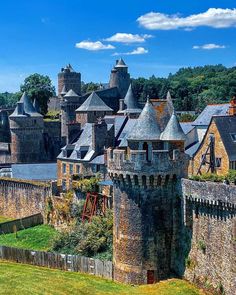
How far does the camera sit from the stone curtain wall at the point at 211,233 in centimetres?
2608

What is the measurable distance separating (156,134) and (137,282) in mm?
8042

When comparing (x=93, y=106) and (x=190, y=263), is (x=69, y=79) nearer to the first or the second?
(x=93, y=106)

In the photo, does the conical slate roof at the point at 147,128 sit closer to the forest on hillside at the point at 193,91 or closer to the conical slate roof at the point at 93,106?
the conical slate roof at the point at 93,106

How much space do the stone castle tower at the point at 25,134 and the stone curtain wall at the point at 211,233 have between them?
163ft

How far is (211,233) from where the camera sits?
2769 centimetres

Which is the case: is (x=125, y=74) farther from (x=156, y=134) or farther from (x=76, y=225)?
(x=156, y=134)

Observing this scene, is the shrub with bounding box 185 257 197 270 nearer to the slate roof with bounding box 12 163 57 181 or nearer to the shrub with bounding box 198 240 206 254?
the shrub with bounding box 198 240 206 254

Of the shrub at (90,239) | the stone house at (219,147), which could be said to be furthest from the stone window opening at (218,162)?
the shrub at (90,239)

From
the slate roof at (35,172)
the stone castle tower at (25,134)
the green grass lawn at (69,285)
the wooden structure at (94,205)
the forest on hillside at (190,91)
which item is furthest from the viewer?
the forest on hillside at (190,91)

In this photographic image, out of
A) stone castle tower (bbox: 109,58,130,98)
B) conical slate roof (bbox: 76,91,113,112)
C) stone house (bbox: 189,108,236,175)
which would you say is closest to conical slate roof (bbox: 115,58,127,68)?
stone castle tower (bbox: 109,58,130,98)

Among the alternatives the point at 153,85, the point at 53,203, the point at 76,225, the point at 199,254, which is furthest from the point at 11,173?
the point at 153,85

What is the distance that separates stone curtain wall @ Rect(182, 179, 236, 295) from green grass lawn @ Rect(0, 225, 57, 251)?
577 inches

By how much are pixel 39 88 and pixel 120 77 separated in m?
25.1

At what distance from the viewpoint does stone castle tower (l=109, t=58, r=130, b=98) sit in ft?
356
